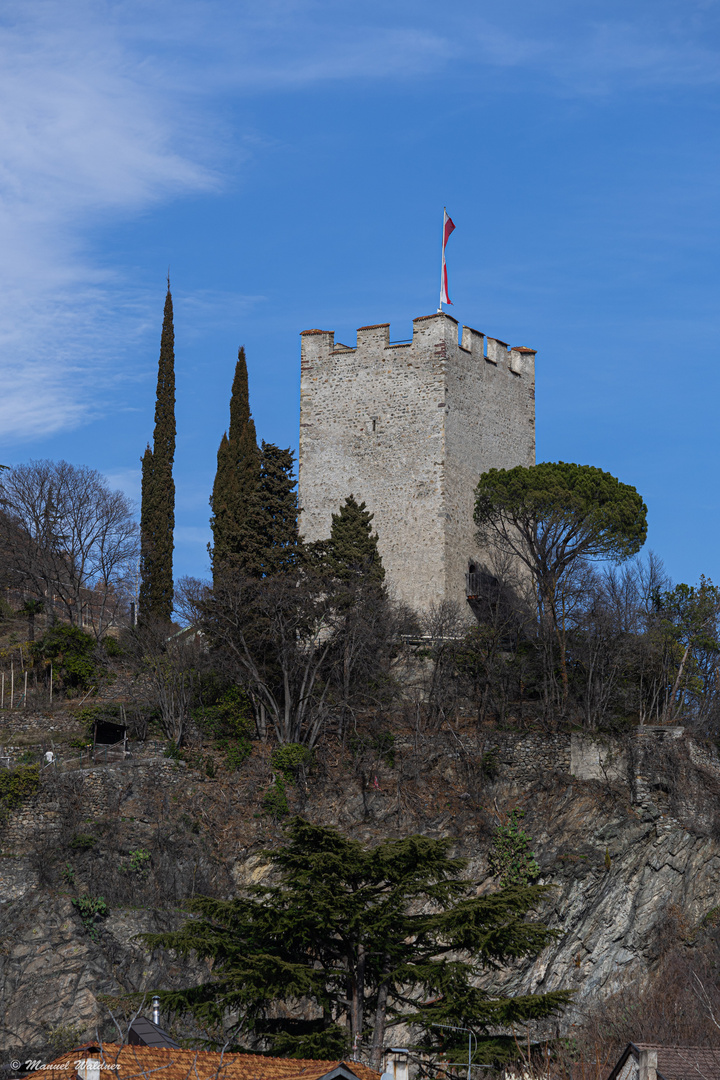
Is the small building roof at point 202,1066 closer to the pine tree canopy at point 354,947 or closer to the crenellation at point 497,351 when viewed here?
the pine tree canopy at point 354,947

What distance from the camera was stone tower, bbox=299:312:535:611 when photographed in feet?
151

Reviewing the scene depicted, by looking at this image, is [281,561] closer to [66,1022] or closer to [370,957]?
[66,1022]

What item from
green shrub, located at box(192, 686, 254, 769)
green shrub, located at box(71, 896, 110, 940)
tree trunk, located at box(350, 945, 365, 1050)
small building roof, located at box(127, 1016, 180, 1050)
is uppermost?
green shrub, located at box(192, 686, 254, 769)

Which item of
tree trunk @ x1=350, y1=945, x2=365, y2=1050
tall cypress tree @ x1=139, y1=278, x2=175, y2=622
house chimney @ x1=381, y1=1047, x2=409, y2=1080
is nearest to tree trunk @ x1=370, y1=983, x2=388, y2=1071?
tree trunk @ x1=350, y1=945, x2=365, y2=1050

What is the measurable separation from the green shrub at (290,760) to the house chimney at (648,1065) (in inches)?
615

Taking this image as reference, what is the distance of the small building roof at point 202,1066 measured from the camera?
22266 mm

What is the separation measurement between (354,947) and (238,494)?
25.8m

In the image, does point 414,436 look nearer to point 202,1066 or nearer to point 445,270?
point 445,270

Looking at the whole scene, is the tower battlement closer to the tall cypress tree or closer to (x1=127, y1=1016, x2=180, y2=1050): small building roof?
the tall cypress tree

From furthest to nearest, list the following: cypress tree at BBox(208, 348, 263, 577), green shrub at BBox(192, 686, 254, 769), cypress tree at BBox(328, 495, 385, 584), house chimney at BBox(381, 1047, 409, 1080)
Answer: cypress tree at BBox(328, 495, 385, 584), cypress tree at BBox(208, 348, 263, 577), green shrub at BBox(192, 686, 254, 769), house chimney at BBox(381, 1047, 409, 1080)

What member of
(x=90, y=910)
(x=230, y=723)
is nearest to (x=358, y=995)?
(x=90, y=910)

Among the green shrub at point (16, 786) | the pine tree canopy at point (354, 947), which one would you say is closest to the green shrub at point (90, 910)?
the green shrub at point (16, 786)

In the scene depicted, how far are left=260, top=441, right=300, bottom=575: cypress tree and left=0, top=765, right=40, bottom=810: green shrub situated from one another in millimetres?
8613

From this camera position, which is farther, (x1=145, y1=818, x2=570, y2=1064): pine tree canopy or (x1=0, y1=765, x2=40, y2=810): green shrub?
(x1=0, y1=765, x2=40, y2=810): green shrub
